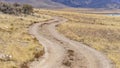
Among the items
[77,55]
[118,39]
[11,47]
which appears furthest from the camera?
[118,39]

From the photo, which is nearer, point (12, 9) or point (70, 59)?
point (70, 59)

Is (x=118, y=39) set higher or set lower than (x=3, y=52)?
lower

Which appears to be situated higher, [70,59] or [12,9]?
[70,59]

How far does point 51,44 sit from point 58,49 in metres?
4.29

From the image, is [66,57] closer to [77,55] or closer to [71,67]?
[77,55]

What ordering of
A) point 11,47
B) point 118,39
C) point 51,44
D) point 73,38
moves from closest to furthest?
1. point 11,47
2. point 51,44
3. point 73,38
4. point 118,39

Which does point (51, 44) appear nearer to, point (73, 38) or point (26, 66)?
point (73, 38)

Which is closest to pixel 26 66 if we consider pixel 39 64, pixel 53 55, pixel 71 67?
pixel 39 64

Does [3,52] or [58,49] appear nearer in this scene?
[3,52]

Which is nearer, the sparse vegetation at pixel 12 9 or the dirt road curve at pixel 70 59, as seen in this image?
the dirt road curve at pixel 70 59

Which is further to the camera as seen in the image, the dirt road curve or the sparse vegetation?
the sparse vegetation

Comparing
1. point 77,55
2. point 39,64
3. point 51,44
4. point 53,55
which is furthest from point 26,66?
point 51,44

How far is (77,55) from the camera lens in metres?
41.5

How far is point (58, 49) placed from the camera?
4500 centimetres
